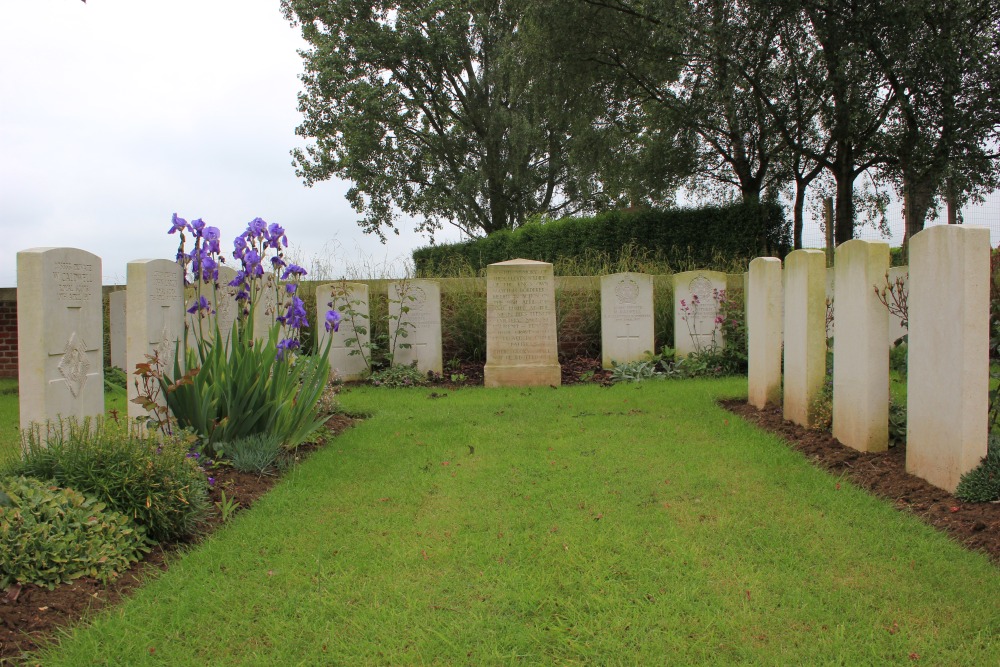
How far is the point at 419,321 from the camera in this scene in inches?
378

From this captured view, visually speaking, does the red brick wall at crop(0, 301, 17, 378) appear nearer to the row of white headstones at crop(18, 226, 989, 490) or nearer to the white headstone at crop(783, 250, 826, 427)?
the row of white headstones at crop(18, 226, 989, 490)

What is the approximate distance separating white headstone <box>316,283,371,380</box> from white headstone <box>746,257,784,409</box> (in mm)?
4986

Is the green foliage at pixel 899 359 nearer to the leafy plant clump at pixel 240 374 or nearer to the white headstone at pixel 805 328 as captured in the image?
the white headstone at pixel 805 328

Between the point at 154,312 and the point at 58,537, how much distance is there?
2.07 metres

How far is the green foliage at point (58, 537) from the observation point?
280 cm

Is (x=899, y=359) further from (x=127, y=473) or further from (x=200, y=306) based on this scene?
(x=127, y=473)

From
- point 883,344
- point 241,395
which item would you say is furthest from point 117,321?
point 883,344

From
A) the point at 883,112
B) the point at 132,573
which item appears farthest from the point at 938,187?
the point at 132,573

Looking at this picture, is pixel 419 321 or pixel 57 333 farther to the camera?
pixel 419 321

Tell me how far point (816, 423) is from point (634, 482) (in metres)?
2.01

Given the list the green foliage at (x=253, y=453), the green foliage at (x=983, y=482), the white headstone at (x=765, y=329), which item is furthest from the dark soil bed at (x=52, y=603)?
the white headstone at (x=765, y=329)

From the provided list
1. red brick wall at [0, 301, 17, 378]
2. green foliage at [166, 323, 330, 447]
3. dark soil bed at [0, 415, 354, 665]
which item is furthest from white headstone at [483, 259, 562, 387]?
red brick wall at [0, 301, 17, 378]

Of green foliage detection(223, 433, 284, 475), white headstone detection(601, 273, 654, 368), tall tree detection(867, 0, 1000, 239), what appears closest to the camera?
green foliage detection(223, 433, 284, 475)

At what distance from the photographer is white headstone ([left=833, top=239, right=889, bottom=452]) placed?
4543mm
